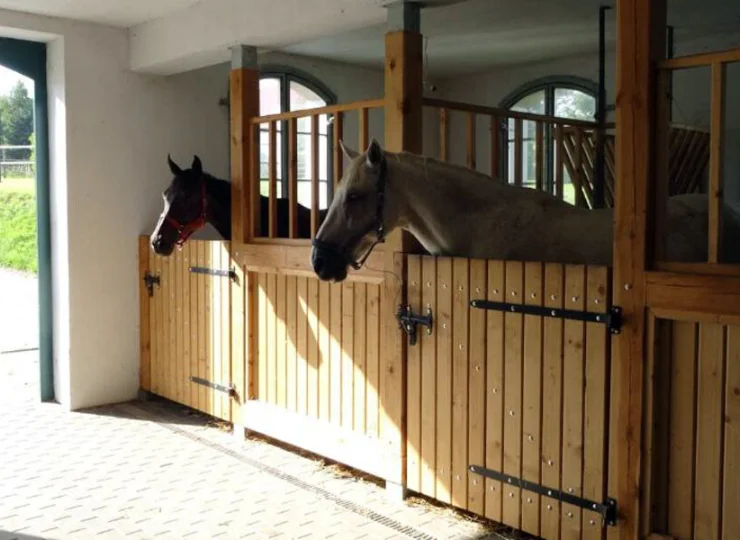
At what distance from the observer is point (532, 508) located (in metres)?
2.91

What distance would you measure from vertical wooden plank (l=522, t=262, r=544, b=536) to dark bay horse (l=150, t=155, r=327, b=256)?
6.99 ft

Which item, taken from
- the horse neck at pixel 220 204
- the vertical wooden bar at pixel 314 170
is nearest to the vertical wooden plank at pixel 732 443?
the vertical wooden bar at pixel 314 170

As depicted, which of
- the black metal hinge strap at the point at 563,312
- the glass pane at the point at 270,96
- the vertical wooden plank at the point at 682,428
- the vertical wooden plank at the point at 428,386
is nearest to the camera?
the vertical wooden plank at the point at 682,428

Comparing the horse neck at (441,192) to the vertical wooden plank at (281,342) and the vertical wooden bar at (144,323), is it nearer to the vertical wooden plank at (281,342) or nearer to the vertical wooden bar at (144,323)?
the vertical wooden plank at (281,342)

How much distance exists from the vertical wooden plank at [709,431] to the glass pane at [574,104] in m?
5.38

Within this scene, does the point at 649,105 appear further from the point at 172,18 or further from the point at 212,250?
the point at 172,18

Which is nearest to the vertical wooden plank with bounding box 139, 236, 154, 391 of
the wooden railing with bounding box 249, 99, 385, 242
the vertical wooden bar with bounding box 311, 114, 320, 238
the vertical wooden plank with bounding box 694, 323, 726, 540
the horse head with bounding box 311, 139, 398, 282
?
the wooden railing with bounding box 249, 99, 385, 242

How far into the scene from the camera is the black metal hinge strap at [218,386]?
461 centimetres

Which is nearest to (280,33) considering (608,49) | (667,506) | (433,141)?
(667,506)

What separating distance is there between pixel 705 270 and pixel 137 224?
4304mm

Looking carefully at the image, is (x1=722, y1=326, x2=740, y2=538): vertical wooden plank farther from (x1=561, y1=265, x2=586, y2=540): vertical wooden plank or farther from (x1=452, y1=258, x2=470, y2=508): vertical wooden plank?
(x1=452, y1=258, x2=470, y2=508): vertical wooden plank

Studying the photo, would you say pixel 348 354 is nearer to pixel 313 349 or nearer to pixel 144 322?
pixel 313 349

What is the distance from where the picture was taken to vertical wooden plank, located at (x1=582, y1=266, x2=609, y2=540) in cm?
263

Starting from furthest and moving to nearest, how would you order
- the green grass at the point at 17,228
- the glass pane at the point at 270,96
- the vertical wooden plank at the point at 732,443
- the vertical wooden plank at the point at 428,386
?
1. the green grass at the point at 17,228
2. the glass pane at the point at 270,96
3. the vertical wooden plank at the point at 428,386
4. the vertical wooden plank at the point at 732,443
